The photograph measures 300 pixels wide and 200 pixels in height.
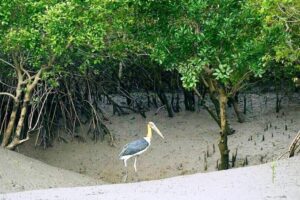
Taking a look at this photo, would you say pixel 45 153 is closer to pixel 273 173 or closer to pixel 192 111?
pixel 192 111

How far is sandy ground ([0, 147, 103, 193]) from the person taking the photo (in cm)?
1153

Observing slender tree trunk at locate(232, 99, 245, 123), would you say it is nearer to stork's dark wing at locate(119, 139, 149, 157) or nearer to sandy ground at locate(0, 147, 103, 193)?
stork's dark wing at locate(119, 139, 149, 157)

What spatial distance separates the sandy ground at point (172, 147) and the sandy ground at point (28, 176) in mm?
34

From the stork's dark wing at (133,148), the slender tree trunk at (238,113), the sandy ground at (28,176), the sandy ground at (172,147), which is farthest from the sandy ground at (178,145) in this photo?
the sandy ground at (28,176)

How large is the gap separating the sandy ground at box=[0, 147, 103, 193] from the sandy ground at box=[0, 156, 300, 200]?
54.6 inches

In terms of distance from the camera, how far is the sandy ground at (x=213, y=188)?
30.2ft

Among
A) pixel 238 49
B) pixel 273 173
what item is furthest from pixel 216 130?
pixel 273 173

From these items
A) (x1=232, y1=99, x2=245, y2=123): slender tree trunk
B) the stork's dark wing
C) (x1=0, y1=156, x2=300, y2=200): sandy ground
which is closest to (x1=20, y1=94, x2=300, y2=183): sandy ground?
(x1=232, y1=99, x2=245, y2=123): slender tree trunk

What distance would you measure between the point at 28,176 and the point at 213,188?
354cm

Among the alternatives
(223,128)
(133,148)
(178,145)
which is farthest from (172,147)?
(223,128)

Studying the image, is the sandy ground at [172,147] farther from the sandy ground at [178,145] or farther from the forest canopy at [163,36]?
the forest canopy at [163,36]

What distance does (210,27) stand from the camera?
37.0 ft

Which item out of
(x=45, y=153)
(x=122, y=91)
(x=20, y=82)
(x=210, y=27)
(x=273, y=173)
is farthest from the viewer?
(x=122, y=91)

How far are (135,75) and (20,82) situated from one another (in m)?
4.63
